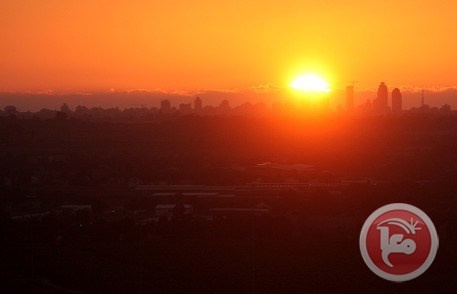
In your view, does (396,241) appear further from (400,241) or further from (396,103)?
(396,103)

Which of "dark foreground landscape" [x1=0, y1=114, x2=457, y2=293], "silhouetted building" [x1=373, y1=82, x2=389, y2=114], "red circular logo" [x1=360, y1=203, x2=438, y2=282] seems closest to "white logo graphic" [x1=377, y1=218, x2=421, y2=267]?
"red circular logo" [x1=360, y1=203, x2=438, y2=282]

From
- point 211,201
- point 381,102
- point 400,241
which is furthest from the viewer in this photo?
point 381,102

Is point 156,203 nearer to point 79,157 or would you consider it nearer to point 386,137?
point 79,157

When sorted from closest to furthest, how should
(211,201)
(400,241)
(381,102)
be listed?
(400,241)
(211,201)
(381,102)

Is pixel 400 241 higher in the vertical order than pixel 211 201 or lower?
higher

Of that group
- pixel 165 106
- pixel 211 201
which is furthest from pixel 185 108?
pixel 211 201

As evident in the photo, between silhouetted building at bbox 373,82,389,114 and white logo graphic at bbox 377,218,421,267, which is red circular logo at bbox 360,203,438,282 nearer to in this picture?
white logo graphic at bbox 377,218,421,267

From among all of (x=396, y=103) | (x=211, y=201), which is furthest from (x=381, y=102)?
(x=211, y=201)

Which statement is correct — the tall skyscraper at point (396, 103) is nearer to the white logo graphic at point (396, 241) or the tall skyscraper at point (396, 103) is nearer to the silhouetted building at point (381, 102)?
the silhouetted building at point (381, 102)

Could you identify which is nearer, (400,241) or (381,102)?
(400,241)
